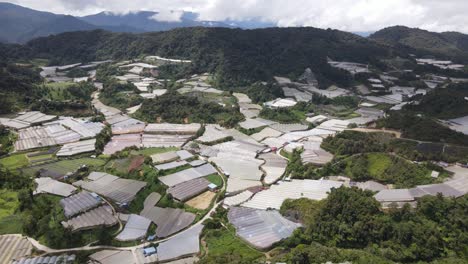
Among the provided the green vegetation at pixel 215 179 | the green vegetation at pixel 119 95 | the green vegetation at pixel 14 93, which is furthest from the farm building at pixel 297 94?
the green vegetation at pixel 14 93

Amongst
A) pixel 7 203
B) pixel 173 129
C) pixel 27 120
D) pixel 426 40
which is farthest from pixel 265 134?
pixel 426 40

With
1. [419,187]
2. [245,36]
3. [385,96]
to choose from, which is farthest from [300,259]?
[245,36]

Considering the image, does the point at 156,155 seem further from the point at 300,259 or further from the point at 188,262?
the point at 300,259

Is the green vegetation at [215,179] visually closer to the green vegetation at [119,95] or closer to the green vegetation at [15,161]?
the green vegetation at [15,161]

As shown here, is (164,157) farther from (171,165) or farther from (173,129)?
(173,129)

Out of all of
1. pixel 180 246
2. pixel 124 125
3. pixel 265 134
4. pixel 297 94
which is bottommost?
pixel 180 246

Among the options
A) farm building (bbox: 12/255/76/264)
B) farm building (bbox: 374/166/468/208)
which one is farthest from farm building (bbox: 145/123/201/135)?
farm building (bbox: 374/166/468/208)
